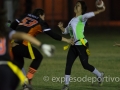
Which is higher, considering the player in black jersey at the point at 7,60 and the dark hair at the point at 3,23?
the dark hair at the point at 3,23

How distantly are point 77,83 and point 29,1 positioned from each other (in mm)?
24813

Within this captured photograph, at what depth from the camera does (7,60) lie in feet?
23.6

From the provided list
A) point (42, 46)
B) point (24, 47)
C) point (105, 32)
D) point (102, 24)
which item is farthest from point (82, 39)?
point (102, 24)

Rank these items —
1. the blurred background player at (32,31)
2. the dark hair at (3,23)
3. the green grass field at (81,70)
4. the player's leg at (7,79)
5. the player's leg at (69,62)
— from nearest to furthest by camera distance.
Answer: the player's leg at (7,79)
the dark hair at (3,23)
the blurred background player at (32,31)
the player's leg at (69,62)
the green grass field at (81,70)

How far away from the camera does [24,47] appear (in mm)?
11203

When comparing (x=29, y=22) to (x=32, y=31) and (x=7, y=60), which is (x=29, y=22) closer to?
(x=32, y=31)

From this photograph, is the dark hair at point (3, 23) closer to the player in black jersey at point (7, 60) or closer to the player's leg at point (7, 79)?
the player in black jersey at point (7, 60)

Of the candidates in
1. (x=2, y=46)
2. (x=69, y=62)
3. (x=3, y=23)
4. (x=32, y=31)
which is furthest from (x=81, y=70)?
(x=3, y=23)

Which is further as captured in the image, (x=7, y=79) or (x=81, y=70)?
(x=81, y=70)

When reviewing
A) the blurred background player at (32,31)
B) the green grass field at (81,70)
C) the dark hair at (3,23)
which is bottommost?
the green grass field at (81,70)

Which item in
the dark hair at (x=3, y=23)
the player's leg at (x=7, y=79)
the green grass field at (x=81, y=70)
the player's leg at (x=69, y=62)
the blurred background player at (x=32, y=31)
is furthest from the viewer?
the green grass field at (x=81, y=70)

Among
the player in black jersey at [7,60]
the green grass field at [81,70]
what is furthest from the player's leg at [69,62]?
the player in black jersey at [7,60]

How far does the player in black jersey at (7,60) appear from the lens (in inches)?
277

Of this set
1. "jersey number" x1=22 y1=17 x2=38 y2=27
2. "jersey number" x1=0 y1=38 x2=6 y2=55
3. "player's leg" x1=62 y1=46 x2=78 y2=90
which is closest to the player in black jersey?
"jersey number" x1=0 y1=38 x2=6 y2=55
